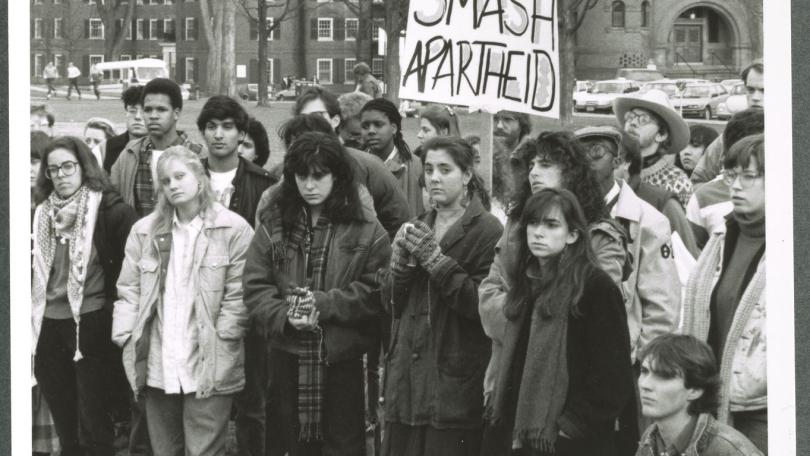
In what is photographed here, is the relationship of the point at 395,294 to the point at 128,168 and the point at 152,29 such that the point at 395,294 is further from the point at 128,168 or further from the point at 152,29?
the point at 152,29

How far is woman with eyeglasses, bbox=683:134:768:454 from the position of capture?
15.4 ft

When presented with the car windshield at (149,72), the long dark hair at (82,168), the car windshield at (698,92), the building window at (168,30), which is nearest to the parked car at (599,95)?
the car windshield at (698,92)

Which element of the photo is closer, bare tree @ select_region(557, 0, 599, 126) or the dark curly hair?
the dark curly hair

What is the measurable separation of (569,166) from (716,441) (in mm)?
1276

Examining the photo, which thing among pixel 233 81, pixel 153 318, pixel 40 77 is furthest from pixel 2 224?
pixel 40 77

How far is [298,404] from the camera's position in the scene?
5812 millimetres

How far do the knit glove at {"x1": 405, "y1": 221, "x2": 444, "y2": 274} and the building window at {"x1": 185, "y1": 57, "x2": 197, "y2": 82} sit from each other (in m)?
62.0

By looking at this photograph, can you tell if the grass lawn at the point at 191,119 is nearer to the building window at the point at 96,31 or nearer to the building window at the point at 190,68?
the building window at the point at 96,31

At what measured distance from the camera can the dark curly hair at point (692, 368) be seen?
176 inches

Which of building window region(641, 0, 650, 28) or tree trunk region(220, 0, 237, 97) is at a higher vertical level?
building window region(641, 0, 650, 28)

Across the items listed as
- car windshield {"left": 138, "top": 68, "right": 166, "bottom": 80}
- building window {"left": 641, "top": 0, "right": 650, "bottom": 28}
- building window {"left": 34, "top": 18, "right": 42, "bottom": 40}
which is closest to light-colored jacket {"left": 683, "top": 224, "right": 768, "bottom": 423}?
building window {"left": 34, "top": 18, "right": 42, "bottom": 40}

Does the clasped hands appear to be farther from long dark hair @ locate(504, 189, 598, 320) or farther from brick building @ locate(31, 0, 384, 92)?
brick building @ locate(31, 0, 384, 92)

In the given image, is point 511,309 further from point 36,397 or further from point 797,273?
point 36,397

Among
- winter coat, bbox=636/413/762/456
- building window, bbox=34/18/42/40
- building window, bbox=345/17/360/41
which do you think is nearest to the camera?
winter coat, bbox=636/413/762/456
